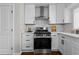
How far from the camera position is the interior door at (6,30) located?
394 centimetres

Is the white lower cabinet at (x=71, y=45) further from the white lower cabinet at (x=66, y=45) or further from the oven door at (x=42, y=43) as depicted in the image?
the oven door at (x=42, y=43)

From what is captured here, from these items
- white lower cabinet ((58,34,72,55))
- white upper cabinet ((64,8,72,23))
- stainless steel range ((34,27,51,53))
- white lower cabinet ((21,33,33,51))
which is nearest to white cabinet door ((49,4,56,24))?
white upper cabinet ((64,8,72,23))

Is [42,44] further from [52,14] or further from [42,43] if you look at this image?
[52,14]

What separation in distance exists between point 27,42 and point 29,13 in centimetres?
111

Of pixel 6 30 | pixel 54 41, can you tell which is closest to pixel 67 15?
pixel 54 41

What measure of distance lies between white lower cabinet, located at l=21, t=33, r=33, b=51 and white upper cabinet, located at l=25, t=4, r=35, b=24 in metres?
0.56

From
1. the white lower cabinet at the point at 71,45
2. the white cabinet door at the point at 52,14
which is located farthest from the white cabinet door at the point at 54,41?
the white lower cabinet at the point at 71,45

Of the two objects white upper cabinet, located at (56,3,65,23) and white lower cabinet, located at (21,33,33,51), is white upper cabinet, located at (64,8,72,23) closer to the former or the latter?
white upper cabinet, located at (56,3,65,23)

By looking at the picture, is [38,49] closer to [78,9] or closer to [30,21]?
[30,21]

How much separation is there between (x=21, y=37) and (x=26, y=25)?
0.62 meters

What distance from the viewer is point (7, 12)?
3984 mm

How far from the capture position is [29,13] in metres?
4.89

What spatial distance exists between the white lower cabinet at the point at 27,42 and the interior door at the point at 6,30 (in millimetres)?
A: 765
